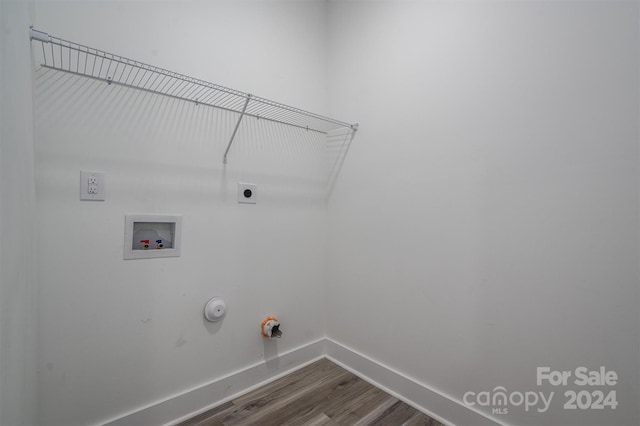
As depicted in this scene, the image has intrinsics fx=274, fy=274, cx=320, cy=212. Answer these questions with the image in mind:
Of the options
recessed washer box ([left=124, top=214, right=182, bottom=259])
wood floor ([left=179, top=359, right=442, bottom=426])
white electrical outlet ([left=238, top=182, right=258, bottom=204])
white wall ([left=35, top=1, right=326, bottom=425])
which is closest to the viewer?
white wall ([left=35, top=1, right=326, bottom=425])

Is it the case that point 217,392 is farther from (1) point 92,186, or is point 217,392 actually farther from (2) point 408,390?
(1) point 92,186

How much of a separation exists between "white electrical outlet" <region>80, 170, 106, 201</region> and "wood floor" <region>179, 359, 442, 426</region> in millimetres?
1136

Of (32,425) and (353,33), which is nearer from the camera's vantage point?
(32,425)

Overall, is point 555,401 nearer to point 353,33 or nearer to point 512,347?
point 512,347

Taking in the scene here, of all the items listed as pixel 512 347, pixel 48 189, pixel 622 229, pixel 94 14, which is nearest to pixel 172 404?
pixel 48 189

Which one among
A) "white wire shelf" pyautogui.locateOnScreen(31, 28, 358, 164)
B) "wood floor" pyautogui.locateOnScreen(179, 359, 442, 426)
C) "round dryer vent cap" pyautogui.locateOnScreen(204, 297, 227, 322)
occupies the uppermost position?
"white wire shelf" pyautogui.locateOnScreen(31, 28, 358, 164)

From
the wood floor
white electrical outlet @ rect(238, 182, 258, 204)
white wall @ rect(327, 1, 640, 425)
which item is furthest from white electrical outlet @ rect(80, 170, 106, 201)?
white wall @ rect(327, 1, 640, 425)

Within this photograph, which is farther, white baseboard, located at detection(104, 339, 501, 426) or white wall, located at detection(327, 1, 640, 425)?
white baseboard, located at detection(104, 339, 501, 426)

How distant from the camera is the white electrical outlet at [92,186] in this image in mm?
1106

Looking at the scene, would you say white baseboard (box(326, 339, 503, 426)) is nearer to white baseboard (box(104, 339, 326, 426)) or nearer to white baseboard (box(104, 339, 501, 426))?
white baseboard (box(104, 339, 501, 426))

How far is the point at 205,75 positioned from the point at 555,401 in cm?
211

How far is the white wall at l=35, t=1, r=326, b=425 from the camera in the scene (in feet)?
3.53

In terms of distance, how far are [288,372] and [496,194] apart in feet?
5.13

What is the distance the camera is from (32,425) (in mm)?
951
